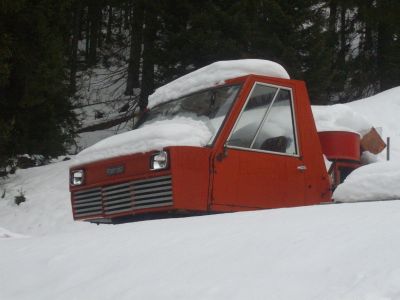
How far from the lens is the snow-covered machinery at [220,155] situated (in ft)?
21.2

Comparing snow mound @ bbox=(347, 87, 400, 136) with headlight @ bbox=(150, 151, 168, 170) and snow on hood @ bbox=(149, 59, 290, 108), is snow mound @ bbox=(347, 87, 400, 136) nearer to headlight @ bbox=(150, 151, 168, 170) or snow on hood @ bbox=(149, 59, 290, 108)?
snow on hood @ bbox=(149, 59, 290, 108)

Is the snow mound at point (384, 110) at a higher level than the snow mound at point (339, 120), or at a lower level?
lower

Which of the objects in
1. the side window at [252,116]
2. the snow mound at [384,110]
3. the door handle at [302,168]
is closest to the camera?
the side window at [252,116]

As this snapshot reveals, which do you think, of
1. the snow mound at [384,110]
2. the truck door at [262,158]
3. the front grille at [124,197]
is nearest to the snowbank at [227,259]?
the front grille at [124,197]

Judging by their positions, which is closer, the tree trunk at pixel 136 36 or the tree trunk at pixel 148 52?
the tree trunk at pixel 148 52

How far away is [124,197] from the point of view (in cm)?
689

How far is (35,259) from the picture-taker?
5.23 m

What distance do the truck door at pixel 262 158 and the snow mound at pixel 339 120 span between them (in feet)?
3.10

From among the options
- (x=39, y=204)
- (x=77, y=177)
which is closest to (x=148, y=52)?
(x=39, y=204)

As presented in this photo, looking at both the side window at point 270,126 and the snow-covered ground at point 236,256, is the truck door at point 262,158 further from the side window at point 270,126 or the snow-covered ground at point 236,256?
the snow-covered ground at point 236,256

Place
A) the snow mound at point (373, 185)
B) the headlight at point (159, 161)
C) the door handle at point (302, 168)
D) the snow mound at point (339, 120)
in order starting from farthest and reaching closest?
the snow mound at point (339, 120) < the door handle at point (302, 168) < the headlight at point (159, 161) < the snow mound at point (373, 185)

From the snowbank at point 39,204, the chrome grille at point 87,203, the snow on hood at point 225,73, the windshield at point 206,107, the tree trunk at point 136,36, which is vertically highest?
the tree trunk at point 136,36

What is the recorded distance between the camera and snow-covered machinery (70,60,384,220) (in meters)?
6.48

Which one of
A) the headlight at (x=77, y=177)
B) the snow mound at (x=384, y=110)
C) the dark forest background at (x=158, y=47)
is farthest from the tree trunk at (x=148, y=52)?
the headlight at (x=77, y=177)
